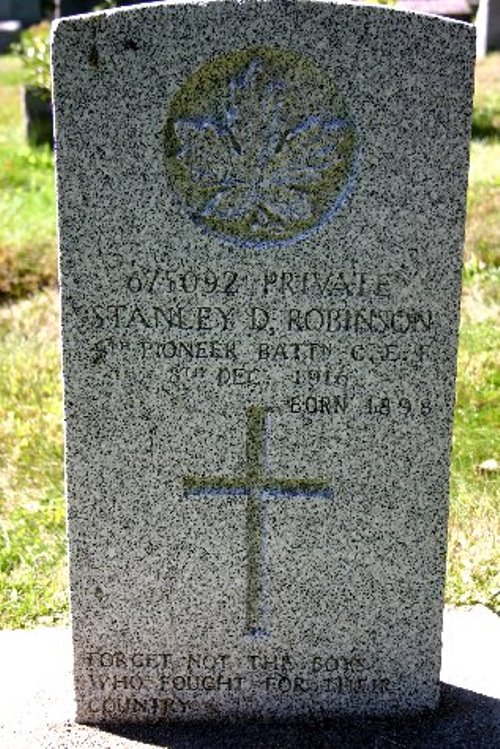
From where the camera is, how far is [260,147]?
2682 millimetres

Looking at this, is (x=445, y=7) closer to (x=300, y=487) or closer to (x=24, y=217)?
(x=24, y=217)

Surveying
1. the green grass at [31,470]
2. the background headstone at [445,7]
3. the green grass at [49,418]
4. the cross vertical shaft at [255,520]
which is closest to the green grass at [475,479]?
the green grass at [49,418]

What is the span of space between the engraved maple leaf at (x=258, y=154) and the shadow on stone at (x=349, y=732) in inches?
53.6

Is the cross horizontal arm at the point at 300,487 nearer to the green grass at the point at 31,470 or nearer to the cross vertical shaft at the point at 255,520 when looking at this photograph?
the cross vertical shaft at the point at 255,520

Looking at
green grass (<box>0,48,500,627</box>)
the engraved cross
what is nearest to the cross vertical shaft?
the engraved cross

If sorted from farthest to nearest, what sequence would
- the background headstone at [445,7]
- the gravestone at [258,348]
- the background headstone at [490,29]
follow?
1. the background headstone at [490,29]
2. the background headstone at [445,7]
3. the gravestone at [258,348]

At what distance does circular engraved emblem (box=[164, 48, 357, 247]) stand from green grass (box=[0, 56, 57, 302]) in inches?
166

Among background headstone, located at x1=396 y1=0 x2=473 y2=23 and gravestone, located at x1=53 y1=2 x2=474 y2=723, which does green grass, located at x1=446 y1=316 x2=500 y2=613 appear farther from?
background headstone, located at x1=396 y1=0 x2=473 y2=23

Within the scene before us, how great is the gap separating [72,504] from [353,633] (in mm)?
831

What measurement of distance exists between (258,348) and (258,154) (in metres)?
0.48

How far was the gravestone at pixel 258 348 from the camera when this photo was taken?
2.62 metres

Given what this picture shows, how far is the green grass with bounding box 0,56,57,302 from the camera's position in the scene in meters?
6.88

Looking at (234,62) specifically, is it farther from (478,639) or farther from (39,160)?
(39,160)

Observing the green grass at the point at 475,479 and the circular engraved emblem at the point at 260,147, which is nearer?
the circular engraved emblem at the point at 260,147
